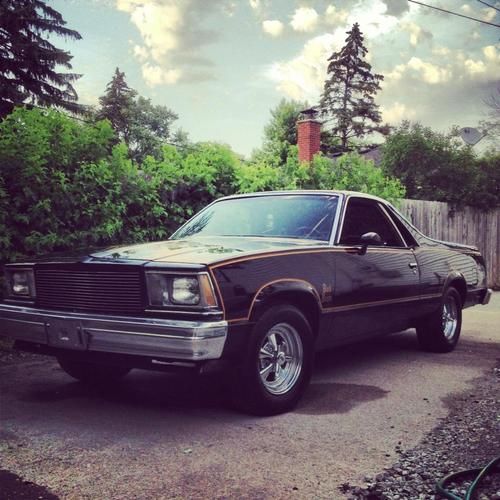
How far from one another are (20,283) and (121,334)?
1.22m

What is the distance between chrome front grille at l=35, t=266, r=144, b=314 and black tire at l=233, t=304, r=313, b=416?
0.80 meters

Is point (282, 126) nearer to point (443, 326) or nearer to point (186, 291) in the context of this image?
point (443, 326)

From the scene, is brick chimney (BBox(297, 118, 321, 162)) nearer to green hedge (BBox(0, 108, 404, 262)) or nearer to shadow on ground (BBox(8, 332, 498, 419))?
green hedge (BBox(0, 108, 404, 262))

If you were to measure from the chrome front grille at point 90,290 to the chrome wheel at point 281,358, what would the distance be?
3.18ft

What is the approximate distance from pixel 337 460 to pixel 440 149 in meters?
14.3

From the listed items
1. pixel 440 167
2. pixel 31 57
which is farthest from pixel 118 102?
pixel 440 167

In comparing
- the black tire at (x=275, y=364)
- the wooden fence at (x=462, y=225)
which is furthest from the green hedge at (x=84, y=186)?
the wooden fence at (x=462, y=225)

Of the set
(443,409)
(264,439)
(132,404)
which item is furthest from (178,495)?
(443,409)

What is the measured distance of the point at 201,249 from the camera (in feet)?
14.1

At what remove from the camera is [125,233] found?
281 inches

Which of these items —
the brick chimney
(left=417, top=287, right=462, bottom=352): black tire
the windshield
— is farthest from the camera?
the brick chimney

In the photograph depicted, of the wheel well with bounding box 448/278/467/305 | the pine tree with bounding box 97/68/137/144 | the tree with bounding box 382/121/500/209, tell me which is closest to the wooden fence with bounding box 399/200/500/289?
the tree with bounding box 382/121/500/209

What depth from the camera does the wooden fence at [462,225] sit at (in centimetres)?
1395

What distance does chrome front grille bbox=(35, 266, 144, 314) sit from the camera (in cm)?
389
